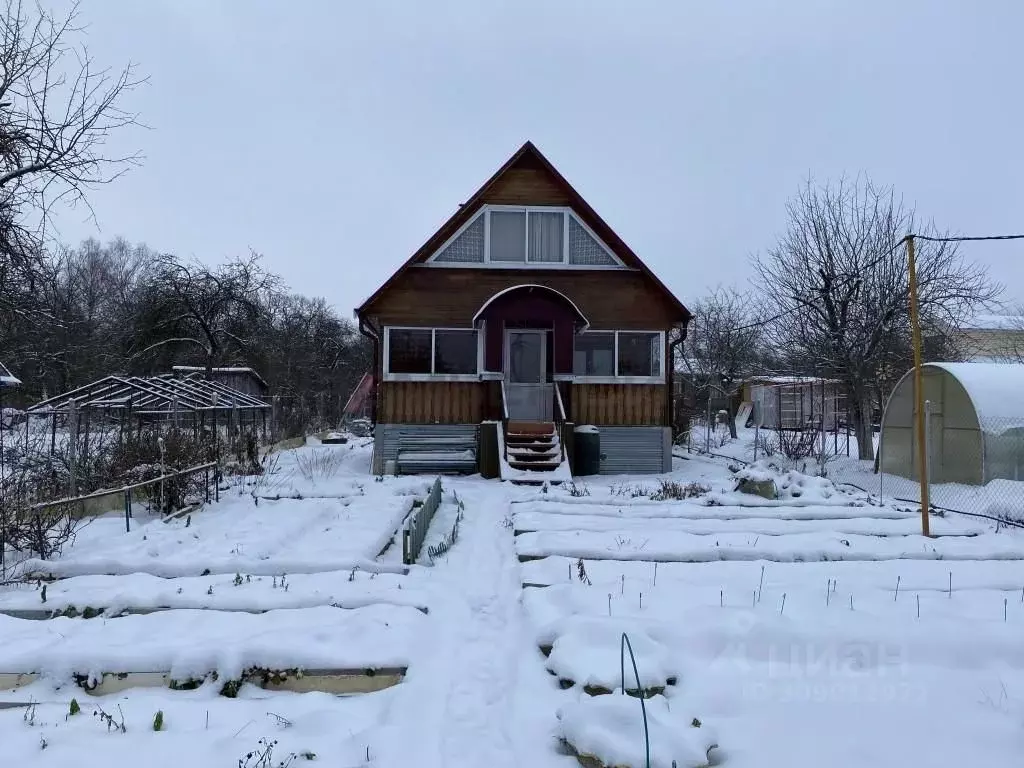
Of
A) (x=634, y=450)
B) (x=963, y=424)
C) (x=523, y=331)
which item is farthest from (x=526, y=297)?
(x=963, y=424)

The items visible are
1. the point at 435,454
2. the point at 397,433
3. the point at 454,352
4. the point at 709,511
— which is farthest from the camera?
the point at 454,352

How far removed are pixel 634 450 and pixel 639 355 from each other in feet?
8.14

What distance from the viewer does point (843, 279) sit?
1747cm

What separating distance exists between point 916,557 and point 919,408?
7.10ft

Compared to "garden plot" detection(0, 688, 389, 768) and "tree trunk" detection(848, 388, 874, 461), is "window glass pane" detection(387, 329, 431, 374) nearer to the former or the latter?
"tree trunk" detection(848, 388, 874, 461)

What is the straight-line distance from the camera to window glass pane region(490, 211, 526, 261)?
16.5 meters

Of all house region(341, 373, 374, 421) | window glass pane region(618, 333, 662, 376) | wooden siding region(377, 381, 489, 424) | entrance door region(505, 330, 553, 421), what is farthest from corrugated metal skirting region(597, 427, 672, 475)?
Answer: house region(341, 373, 374, 421)

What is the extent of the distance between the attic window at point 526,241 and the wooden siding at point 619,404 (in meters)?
3.25

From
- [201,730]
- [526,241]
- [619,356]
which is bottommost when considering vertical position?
[201,730]

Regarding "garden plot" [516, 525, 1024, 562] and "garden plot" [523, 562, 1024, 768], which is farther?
"garden plot" [516, 525, 1024, 562]

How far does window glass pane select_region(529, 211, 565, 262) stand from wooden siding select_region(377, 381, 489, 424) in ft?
12.1

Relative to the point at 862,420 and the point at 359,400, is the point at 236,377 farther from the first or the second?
the point at 862,420

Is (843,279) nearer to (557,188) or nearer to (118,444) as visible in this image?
(557,188)

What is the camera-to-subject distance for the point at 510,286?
1627cm
